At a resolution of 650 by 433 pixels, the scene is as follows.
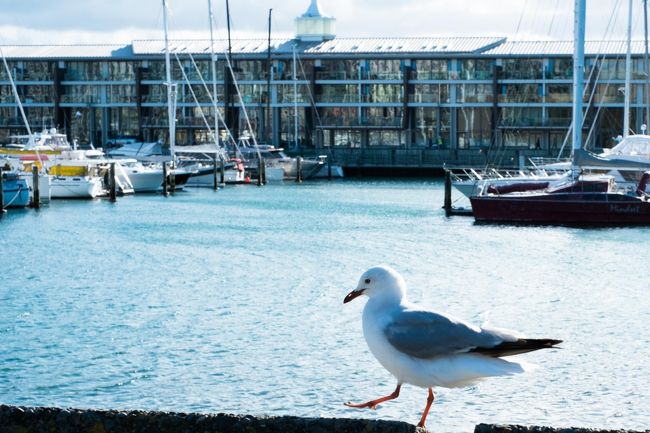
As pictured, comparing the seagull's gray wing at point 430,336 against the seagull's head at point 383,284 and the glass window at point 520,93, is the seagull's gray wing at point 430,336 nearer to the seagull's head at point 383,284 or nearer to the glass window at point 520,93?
the seagull's head at point 383,284

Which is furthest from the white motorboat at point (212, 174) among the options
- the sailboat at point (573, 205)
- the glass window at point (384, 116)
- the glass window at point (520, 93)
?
the sailboat at point (573, 205)

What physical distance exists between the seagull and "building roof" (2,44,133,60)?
10710cm

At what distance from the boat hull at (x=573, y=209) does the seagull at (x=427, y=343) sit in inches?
1443

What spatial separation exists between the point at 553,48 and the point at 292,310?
84.9 meters

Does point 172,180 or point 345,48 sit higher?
point 345,48

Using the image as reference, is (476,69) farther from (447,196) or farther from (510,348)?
(510,348)

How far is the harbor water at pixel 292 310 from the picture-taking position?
54.8 ft

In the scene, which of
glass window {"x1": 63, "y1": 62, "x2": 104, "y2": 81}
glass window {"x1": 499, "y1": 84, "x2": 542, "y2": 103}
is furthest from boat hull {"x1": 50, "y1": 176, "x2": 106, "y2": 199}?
glass window {"x1": 63, "y1": 62, "x2": 104, "y2": 81}

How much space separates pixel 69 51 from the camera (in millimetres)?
119500

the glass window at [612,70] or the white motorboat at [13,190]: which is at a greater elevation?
the glass window at [612,70]

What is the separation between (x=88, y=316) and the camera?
25.2 metres

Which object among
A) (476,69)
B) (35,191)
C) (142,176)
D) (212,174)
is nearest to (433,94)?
(476,69)

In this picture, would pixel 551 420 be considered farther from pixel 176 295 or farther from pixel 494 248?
pixel 494 248

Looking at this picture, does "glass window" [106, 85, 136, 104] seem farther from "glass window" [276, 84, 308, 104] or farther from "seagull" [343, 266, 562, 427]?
"seagull" [343, 266, 562, 427]
